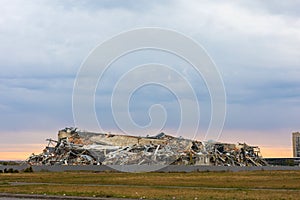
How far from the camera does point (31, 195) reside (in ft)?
136

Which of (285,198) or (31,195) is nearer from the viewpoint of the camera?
(285,198)

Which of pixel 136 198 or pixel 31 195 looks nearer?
pixel 136 198

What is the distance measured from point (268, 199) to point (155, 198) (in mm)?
7584

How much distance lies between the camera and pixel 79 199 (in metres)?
37.8

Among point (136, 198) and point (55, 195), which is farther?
point (55, 195)

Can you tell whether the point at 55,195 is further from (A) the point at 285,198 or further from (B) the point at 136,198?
(A) the point at 285,198

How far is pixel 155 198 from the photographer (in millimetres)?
37281

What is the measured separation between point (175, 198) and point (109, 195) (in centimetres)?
574

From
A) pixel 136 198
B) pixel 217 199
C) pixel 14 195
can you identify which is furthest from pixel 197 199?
pixel 14 195

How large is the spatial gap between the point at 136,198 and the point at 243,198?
7.32 m

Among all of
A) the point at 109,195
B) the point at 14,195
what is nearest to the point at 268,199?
the point at 109,195

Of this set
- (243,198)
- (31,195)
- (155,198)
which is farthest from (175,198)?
(31,195)

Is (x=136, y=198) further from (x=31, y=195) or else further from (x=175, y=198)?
(x=31, y=195)

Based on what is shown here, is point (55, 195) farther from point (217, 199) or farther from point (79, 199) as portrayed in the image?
point (217, 199)
